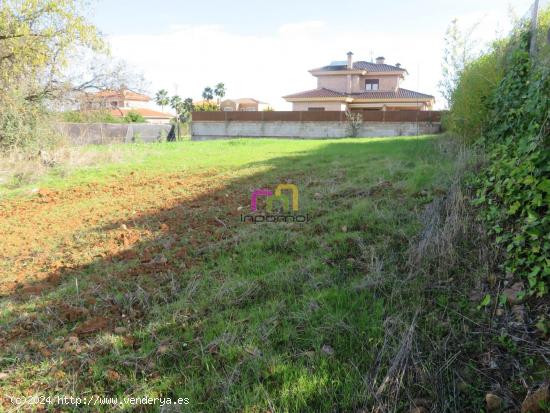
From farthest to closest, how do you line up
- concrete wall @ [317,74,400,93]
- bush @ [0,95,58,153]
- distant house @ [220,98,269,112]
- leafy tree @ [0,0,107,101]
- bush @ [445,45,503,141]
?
distant house @ [220,98,269,112]
concrete wall @ [317,74,400,93]
bush @ [0,95,58,153]
leafy tree @ [0,0,107,101]
bush @ [445,45,503,141]

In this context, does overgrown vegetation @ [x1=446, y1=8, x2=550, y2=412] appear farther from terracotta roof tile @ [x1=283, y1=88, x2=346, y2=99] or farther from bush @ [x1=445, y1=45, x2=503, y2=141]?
terracotta roof tile @ [x1=283, y1=88, x2=346, y2=99]

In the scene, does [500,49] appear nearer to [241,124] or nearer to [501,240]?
[501,240]

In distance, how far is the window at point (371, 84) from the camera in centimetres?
3613

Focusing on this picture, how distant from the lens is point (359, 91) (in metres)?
36.0

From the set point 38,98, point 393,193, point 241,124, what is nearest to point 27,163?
point 38,98

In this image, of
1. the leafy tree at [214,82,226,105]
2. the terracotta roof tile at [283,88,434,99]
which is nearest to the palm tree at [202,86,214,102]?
the leafy tree at [214,82,226,105]

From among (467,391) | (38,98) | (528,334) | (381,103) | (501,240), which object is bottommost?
(467,391)

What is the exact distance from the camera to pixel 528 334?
80.1 inches

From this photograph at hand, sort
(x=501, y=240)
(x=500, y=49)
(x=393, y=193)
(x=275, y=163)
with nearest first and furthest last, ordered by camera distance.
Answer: (x=501, y=240), (x=393, y=193), (x=500, y=49), (x=275, y=163)

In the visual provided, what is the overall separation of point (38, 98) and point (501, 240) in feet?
43.3

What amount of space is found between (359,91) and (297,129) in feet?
45.0

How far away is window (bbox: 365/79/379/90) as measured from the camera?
119ft

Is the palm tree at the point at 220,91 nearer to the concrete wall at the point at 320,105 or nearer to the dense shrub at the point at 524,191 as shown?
the concrete wall at the point at 320,105
